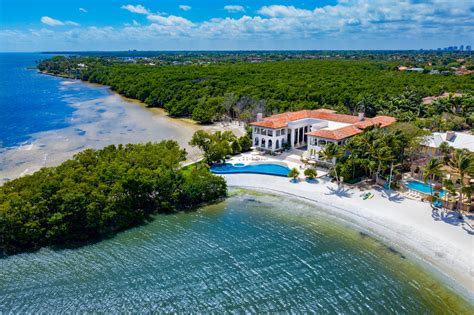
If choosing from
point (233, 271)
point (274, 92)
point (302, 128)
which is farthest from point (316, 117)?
point (233, 271)

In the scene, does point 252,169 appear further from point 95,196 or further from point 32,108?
point 32,108

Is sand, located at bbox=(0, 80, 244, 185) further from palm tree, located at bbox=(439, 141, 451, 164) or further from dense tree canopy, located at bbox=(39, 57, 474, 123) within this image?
palm tree, located at bbox=(439, 141, 451, 164)

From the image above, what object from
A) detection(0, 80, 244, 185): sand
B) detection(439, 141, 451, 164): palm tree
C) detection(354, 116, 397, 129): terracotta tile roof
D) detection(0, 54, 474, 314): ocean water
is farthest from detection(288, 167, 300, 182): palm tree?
detection(439, 141, 451, 164): palm tree

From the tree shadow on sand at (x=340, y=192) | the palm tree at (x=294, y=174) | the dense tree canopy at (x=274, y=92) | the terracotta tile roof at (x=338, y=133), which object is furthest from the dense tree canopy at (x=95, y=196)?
the dense tree canopy at (x=274, y=92)

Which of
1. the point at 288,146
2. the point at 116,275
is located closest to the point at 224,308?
the point at 116,275

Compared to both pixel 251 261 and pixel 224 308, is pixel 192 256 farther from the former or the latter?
pixel 224 308

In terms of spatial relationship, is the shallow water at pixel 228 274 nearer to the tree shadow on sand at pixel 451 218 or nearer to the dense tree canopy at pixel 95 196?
the dense tree canopy at pixel 95 196
